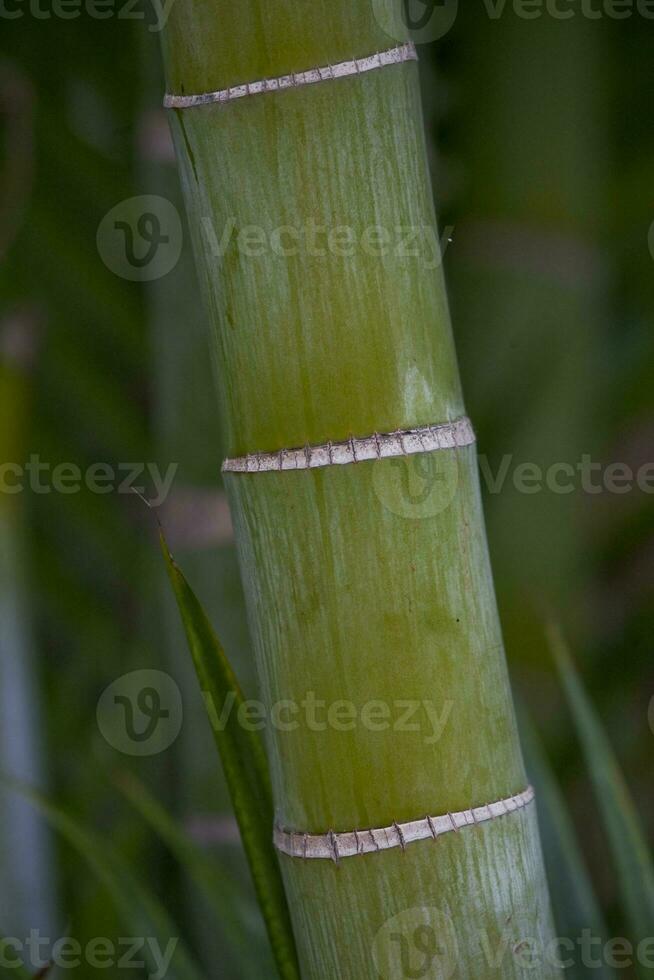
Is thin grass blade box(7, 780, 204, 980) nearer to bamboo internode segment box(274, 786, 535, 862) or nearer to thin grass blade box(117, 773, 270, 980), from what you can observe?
thin grass blade box(117, 773, 270, 980)

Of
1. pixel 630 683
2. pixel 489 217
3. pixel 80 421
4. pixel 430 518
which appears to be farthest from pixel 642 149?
pixel 430 518

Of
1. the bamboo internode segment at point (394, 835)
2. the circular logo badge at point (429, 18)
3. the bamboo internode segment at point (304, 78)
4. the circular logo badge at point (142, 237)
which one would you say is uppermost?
the circular logo badge at point (429, 18)

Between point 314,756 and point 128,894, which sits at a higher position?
point 314,756

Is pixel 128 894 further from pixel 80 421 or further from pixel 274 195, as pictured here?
pixel 80 421

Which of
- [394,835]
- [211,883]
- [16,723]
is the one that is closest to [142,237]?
[16,723]

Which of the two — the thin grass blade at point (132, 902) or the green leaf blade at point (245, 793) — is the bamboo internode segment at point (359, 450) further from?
the thin grass blade at point (132, 902)

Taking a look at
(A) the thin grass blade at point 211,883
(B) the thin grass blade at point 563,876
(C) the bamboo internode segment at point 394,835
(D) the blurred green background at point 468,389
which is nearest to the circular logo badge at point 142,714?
(D) the blurred green background at point 468,389

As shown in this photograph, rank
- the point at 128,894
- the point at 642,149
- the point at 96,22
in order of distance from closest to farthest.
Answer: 1. the point at 128,894
2. the point at 642,149
3. the point at 96,22

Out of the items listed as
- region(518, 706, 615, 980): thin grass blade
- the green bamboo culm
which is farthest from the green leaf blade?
region(518, 706, 615, 980): thin grass blade

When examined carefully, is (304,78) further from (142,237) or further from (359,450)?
(142,237)
